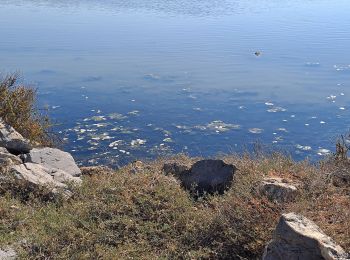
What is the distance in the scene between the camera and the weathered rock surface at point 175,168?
32.7ft

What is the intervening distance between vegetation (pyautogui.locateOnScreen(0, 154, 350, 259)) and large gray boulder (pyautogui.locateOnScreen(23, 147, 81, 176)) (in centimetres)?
196

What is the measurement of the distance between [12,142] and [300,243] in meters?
7.30

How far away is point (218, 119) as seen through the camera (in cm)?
1969

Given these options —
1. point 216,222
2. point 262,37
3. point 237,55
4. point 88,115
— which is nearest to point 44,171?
point 216,222

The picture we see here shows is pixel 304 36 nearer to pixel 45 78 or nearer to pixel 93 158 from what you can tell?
pixel 45 78

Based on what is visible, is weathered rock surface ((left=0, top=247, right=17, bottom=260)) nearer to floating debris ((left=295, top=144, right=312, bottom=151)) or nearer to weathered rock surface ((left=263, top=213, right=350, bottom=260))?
weathered rock surface ((left=263, top=213, right=350, bottom=260))

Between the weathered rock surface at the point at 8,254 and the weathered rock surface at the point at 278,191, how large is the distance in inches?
132

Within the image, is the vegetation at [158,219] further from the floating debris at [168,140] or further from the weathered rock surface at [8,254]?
the floating debris at [168,140]

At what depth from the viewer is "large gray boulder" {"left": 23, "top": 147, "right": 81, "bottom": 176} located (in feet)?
35.3

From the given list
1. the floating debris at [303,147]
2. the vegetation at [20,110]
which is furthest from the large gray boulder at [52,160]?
the floating debris at [303,147]

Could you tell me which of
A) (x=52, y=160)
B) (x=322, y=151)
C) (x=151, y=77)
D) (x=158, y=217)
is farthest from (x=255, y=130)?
(x=158, y=217)

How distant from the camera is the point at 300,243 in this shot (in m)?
5.80

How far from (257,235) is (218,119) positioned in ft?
42.5

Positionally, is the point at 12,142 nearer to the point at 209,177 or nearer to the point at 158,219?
the point at 209,177
